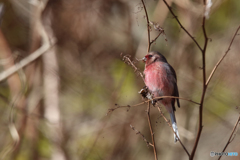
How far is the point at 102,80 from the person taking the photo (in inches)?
228

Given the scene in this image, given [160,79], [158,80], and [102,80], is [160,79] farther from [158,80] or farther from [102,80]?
[102,80]

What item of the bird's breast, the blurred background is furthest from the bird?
the blurred background

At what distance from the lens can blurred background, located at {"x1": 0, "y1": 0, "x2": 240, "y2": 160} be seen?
518 cm

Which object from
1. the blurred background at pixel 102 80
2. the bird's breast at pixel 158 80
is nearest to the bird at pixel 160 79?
the bird's breast at pixel 158 80

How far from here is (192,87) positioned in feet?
18.1

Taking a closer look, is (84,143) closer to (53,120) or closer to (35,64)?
(53,120)

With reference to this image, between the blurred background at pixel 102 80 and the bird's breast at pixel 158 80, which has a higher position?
the bird's breast at pixel 158 80

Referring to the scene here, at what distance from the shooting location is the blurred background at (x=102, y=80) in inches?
204

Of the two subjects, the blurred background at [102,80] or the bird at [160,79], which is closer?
the bird at [160,79]

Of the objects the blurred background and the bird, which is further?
the blurred background

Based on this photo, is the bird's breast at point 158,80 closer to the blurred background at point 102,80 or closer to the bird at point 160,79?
the bird at point 160,79

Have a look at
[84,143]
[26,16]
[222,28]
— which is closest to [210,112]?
[222,28]

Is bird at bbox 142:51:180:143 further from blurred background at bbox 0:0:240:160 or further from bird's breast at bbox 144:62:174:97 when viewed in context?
blurred background at bbox 0:0:240:160

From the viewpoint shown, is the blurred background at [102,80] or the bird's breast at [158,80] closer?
the bird's breast at [158,80]
